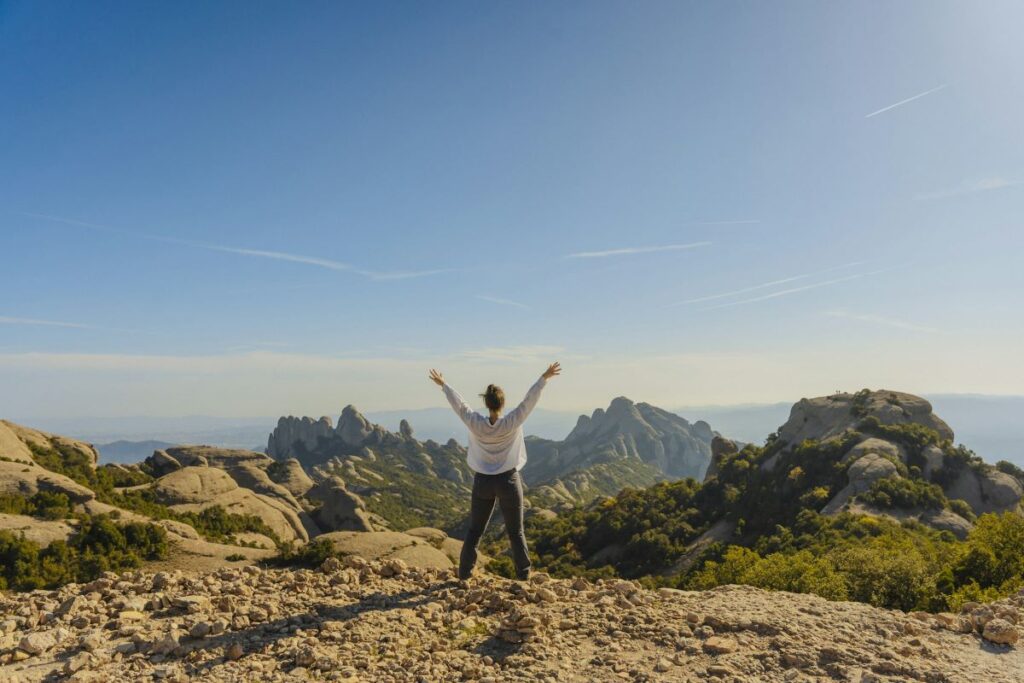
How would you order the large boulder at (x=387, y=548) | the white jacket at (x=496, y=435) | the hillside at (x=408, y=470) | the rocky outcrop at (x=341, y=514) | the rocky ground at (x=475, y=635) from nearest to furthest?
1. the rocky ground at (x=475, y=635)
2. the white jacket at (x=496, y=435)
3. the large boulder at (x=387, y=548)
4. the rocky outcrop at (x=341, y=514)
5. the hillside at (x=408, y=470)

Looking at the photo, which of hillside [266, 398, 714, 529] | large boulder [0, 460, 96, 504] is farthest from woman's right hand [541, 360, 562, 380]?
hillside [266, 398, 714, 529]

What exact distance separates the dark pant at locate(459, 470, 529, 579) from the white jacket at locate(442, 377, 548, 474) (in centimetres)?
18

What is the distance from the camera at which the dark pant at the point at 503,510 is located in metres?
8.09

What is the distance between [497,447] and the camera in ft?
26.4

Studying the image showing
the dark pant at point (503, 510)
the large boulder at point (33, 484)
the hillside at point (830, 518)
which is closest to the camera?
the dark pant at point (503, 510)

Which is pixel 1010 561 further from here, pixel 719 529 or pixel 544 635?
pixel 719 529

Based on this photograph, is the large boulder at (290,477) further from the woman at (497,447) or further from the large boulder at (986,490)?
the large boulder at (986,490)

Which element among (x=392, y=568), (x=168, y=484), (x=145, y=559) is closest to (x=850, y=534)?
(x=392, y=568)

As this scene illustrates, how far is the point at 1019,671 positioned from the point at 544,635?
19.2 ft

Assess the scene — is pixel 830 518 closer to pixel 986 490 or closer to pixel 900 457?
pixel 900 457

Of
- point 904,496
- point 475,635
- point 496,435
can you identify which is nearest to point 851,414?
point 904,496

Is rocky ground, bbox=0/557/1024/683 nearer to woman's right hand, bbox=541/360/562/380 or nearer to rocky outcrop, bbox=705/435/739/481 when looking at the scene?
woman's right hand, bbox=541/360/562/380

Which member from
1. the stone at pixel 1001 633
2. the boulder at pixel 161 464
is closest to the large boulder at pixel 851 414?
the stone at pixel 1001 633

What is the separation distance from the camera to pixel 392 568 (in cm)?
988
